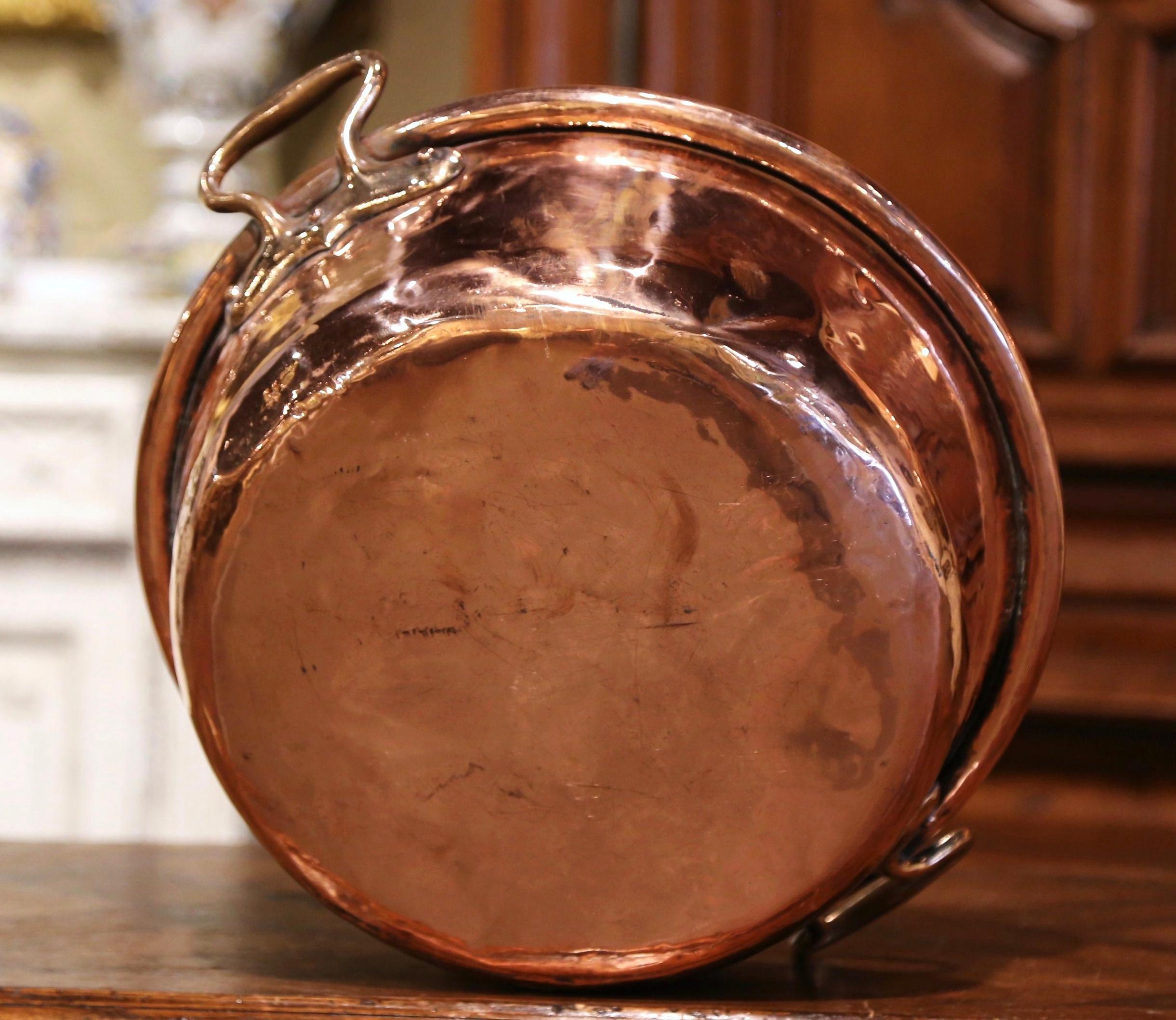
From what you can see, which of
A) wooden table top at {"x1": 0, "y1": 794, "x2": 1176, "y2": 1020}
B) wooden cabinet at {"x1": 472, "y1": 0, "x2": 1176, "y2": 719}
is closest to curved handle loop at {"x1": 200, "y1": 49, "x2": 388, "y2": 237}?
wooden table top at {"x1": 0, "y1": 794, "x2": 1176, "y2": 1020}

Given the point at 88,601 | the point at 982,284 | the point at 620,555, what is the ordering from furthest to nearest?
the point at 88,601
the point at 982,284
the point at 620,555

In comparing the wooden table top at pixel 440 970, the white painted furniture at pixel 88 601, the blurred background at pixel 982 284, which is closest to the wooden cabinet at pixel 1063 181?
the blurred background at pixel 982 284

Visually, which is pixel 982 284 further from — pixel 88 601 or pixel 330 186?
pixel 88 601

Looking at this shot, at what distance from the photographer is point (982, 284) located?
0.83 m

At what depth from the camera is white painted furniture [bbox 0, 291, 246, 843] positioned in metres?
1.14

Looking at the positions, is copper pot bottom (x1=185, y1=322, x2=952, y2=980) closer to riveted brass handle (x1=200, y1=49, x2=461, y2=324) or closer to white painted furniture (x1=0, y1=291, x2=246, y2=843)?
riveted brass handle (x1=200, y1=49, x2=461, y2=324)

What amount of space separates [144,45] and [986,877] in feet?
3.57

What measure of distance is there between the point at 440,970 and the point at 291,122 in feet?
0.86

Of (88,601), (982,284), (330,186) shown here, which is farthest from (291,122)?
(88,601)

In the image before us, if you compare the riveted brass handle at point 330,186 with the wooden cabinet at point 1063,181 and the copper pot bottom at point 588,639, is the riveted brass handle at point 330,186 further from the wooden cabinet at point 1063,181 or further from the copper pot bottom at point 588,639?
the wooden cabinet at point 1063,181

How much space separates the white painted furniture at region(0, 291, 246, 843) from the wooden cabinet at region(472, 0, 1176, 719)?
57 centimetres

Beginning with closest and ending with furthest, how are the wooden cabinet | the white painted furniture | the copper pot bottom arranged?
the copper pot bottom → the wooden cabinet → the white painted furniture

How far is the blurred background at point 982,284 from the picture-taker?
87 cm

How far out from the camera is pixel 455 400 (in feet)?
1.11
